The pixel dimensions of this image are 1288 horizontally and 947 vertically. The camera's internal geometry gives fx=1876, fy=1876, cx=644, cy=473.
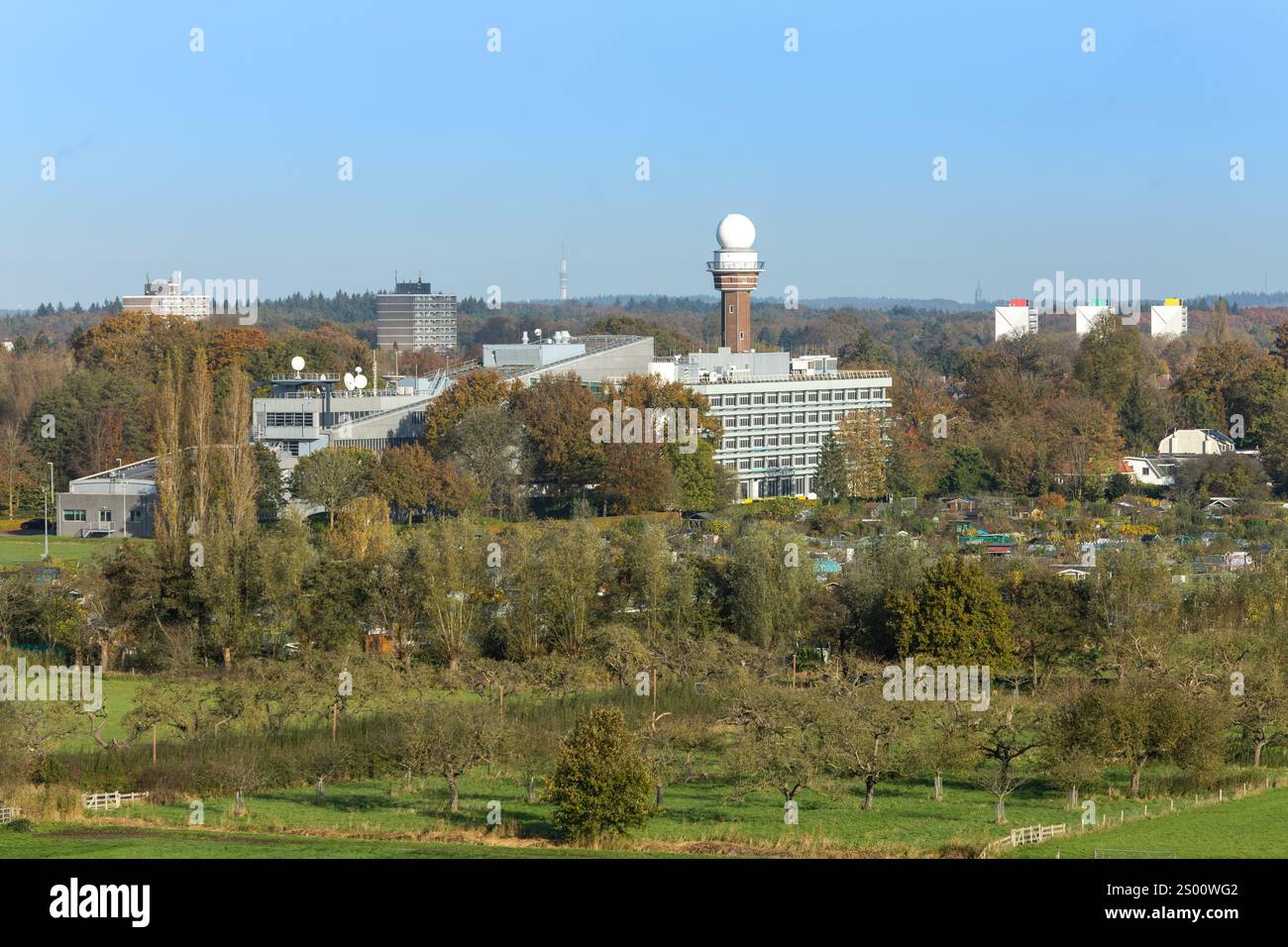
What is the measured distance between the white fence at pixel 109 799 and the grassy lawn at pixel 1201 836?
12.8 m

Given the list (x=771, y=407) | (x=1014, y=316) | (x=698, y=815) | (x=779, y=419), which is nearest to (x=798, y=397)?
(x=779, y=419)

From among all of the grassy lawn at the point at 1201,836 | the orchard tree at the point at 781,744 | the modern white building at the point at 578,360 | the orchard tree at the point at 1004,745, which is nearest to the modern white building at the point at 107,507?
the modern white building at the point at 578,360

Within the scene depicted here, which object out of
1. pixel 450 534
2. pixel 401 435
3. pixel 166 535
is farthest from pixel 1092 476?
pixel 166 535

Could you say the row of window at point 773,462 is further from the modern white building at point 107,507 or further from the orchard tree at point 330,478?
the modern white building at point 107,507

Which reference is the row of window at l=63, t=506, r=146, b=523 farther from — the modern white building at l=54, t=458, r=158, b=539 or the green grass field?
the green grass field

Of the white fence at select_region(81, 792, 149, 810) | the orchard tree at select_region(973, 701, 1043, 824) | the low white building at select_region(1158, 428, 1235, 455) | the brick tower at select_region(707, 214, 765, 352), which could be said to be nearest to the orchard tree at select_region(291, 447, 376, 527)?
the brick tower at select_region(707, 214, 765, 352)

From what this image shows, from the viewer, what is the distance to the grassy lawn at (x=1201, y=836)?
24344 millimetres

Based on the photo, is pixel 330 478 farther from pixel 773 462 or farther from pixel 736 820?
pixel 736 820

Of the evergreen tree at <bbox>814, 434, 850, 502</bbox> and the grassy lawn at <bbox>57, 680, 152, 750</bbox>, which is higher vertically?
the evergreen tree at <bbox>814, 434, 850, 502</bbox>

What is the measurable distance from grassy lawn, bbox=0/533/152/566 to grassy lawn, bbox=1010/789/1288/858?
3300cm

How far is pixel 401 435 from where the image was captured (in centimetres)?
6862

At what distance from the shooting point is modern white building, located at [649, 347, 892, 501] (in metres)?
72.5

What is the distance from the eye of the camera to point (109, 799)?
90.4 feet
